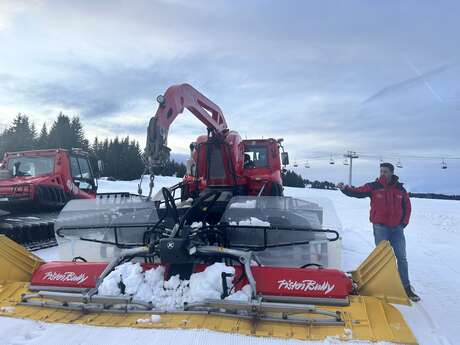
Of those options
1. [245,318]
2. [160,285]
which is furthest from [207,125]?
[245,318]

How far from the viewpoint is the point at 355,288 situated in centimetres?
436

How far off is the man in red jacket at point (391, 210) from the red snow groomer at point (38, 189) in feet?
23.7

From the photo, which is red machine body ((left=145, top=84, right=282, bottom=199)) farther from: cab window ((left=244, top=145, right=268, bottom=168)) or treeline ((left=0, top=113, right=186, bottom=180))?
treeline ((left=0, top=113, right=186, bottom=180))

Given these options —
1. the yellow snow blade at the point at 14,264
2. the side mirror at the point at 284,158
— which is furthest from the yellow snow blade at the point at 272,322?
the side mirror at the point at 284,158

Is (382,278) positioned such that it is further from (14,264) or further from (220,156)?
(220,156)

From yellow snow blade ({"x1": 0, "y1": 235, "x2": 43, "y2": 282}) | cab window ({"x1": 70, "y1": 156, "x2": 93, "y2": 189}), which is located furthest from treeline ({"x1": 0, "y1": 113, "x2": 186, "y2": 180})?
yellow snow blade ({"x1": 0, "y1": 235, "x2": 43, "y2": 282})

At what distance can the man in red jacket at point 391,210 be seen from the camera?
621 cm

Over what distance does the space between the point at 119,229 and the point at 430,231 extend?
1226 centimetres

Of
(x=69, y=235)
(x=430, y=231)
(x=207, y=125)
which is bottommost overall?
(x=430, y=231)

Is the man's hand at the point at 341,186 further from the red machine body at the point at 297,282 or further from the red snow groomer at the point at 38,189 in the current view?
the red snow groomer at the point at 38,189

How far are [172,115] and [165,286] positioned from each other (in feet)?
10.8

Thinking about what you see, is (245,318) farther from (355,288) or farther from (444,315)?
(444,315)

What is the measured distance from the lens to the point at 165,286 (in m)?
4.30

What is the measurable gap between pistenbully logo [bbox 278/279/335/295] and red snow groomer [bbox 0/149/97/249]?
7.05 metres
